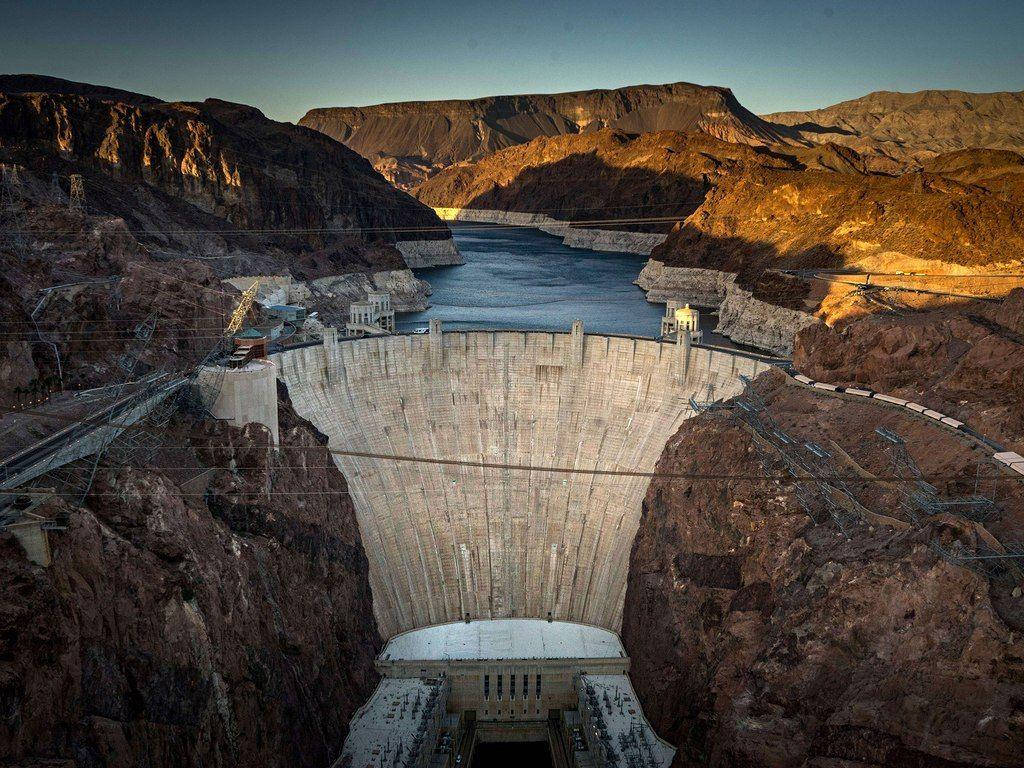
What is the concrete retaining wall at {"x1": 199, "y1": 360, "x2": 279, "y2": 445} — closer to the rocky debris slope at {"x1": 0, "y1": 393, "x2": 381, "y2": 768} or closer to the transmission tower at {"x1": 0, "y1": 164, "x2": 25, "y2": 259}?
the rocky debris slope at {"x1": 0, "y1": 393, "x2": 381, "y2": 768}

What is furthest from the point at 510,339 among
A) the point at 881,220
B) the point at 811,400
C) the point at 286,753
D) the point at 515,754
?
the point at 881,220

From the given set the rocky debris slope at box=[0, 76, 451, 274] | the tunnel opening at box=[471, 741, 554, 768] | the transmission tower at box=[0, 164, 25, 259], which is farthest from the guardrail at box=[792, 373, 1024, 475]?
the rocky debris slope at box=[0, 76, 451, 274]

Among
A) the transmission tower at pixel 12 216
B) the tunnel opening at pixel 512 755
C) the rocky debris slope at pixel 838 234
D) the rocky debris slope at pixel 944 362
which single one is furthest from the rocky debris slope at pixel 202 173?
the rocky debris slope at pixel 944 362

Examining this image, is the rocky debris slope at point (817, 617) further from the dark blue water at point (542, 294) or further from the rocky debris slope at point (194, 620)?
the dark blue water at point (542, 294)

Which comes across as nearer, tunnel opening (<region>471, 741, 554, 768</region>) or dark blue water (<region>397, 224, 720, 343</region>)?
tunnel opening (<region>471, 741, 554, 768</region>)

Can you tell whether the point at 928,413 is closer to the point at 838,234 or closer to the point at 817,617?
the point at 817,617

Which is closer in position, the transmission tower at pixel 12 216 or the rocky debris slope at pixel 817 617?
the rocky debris slope at pixel 817 617

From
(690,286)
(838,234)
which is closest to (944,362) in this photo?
(838,234)
